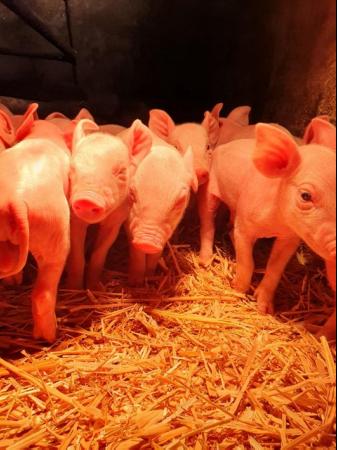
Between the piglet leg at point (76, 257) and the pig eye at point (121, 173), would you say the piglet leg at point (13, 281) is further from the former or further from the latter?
the pig eye at point (121, 173)

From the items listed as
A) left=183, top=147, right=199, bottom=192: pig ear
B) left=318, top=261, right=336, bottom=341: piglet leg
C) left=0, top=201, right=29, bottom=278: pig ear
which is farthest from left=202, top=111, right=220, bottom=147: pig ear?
left=318, top=261, right=336, bottom=341: piglet leg

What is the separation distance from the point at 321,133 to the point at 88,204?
0.85m

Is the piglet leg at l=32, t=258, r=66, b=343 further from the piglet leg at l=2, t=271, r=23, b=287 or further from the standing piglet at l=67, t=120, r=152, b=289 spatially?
the piglet leg at l=2, t=271, r=23, b=287

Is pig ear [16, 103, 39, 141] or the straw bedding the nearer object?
the straw bedding

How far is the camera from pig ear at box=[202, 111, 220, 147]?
101 inches

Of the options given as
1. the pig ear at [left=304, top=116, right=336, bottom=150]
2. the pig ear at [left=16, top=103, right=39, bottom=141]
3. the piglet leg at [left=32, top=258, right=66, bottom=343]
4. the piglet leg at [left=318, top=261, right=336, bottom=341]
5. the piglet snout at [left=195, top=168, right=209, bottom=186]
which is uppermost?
the pig ear at [left=304, top=116, right=336, bottom=150]

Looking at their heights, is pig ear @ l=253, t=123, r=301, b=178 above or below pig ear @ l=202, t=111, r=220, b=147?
above

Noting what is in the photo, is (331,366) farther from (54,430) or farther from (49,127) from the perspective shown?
(49,127)

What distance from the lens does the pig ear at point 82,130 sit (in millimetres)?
1925

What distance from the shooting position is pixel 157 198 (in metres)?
1.92

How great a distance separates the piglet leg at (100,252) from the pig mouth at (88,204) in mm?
388

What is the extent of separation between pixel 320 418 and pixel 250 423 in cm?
25

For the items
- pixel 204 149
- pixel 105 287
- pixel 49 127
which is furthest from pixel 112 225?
pixel 204 149

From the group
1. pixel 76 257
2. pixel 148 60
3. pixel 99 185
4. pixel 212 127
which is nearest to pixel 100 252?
pixel 76 257
